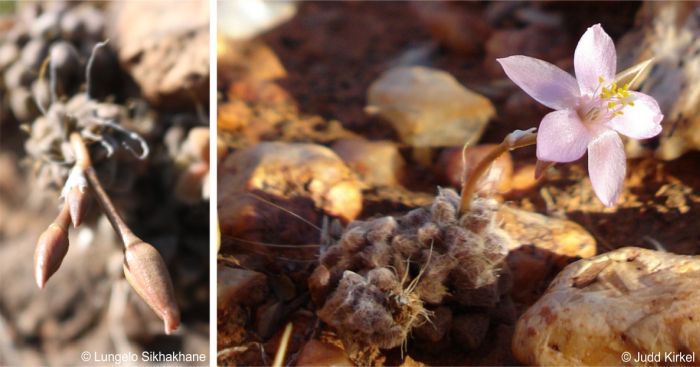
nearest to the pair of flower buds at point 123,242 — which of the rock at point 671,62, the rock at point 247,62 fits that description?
the rock at point 247,62

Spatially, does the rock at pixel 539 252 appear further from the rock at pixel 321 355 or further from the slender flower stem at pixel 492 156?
the rock at pixel 321 355

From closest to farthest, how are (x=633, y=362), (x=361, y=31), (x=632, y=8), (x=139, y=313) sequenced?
(x=633, y=362) < (x=139, y=313) < (x=632, y=8) < (x=361, y=31)

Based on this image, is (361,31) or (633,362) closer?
(633,362)

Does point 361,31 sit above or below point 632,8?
below

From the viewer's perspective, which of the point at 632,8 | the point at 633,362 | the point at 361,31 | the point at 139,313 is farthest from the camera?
the point at 361,31

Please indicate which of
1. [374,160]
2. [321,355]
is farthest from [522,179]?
[321,355]

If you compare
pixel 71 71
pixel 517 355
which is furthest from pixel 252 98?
pixel 517 355

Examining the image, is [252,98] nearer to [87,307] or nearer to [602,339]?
[87,307]
